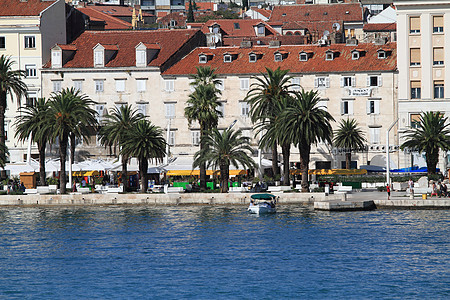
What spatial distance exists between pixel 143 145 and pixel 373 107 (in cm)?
3106

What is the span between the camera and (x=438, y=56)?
108625mm

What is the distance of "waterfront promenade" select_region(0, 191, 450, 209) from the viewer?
82.2 metres

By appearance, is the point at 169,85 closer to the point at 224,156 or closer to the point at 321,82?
the point at 321,82

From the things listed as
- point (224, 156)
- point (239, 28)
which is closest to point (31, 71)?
point (224, 156)

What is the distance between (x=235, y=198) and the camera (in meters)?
88.1

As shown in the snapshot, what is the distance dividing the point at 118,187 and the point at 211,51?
27.8 metres

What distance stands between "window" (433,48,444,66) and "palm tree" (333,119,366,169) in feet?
38.1

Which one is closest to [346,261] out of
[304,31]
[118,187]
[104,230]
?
[104,230]

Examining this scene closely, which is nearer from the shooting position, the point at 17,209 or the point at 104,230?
the point at 104,230

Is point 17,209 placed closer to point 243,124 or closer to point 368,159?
point 243,124

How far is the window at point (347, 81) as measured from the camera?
109519 mm

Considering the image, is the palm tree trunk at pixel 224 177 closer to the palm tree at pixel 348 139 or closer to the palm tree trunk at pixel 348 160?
the palm tree at pixel 348 139

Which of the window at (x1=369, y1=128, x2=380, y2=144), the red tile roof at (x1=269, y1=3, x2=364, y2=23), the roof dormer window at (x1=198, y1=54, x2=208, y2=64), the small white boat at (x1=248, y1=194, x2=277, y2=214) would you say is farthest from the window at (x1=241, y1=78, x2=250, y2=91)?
the red tile roof at (x1=269, y1=3, x2=364, y2=23)

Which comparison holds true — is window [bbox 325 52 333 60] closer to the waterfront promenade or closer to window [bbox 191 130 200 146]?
window [bbox 191 130 200 146]
